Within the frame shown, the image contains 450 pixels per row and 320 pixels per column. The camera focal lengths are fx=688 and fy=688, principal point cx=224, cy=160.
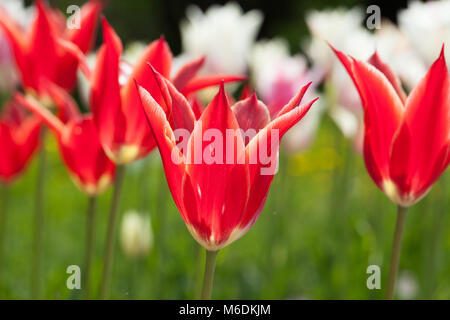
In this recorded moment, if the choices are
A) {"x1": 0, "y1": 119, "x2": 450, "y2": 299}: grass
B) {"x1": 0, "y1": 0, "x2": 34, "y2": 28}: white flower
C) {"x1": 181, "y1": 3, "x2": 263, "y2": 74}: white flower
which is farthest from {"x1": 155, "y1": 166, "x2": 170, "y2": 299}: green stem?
{"x1": 0, "y1": 0, "x2": 34, "y2": 28}: white flower

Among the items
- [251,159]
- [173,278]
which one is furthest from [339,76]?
[251,159]

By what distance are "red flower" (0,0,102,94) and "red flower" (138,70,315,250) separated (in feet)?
1.09

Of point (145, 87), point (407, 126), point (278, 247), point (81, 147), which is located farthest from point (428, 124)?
point (278, 247)

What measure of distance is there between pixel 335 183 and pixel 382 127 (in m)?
1.17

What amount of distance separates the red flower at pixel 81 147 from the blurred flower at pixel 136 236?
1.51 ft

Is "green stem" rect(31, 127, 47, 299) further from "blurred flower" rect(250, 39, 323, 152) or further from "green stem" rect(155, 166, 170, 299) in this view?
"blurred flower" rect(250, 39, 323, 152)

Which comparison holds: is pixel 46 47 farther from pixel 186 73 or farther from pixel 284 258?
pixel 284 258

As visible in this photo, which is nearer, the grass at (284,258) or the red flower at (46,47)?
the red flower at (46,47)

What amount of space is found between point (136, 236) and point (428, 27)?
0.64 m

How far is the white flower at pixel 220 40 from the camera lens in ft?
4.02

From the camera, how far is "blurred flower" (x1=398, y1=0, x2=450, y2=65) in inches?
33.3

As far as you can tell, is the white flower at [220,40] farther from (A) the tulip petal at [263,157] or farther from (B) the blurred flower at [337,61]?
(A) the tulip petal at [263,157]

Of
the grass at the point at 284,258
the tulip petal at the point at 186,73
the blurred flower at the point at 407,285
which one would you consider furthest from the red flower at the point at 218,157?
the blurred flower at the point at 407,285

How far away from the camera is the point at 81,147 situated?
2.43ft
